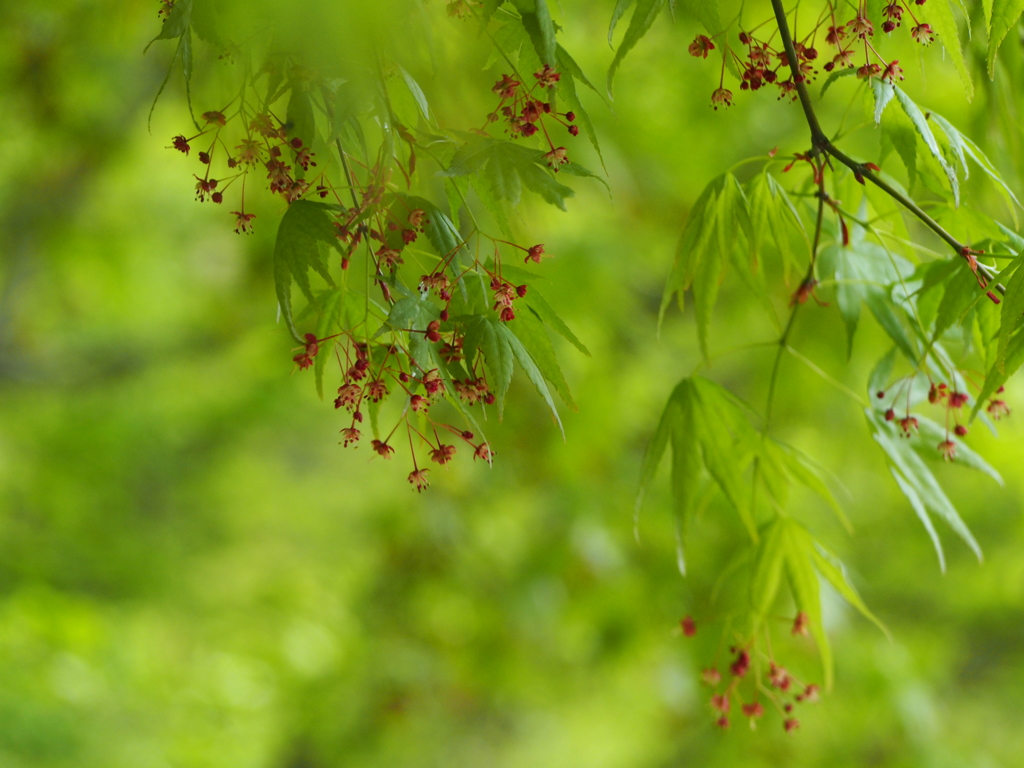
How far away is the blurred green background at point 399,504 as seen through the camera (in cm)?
223

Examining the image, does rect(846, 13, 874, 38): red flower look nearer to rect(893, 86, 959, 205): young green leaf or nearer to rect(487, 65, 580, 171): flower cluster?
rect(893, 86, 959, 205): young green leaf

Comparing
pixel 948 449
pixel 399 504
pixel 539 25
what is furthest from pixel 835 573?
pixel 399 504

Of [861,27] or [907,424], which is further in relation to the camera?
[907,424]

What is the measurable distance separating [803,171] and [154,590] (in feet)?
12.1

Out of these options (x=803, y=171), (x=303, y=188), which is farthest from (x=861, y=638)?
(x=303, y=188)

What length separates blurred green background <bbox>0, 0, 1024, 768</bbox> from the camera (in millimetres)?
2229

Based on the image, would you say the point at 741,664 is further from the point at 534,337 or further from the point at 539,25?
the point at 539,25

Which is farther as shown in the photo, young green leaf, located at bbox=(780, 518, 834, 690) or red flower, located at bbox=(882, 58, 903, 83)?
young green leaf, located at bbox=(780, 518, 834, 690)

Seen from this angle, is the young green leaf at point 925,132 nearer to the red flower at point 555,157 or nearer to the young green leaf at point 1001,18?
the young green leaf at point 1001,18

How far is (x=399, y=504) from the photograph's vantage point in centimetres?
302

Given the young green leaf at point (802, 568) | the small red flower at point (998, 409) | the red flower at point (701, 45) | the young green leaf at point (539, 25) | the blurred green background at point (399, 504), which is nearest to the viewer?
the young green leaf at point (539, 25)

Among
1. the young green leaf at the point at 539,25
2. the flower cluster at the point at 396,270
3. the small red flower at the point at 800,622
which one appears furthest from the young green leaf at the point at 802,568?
the young green leaf at the point at 539,25

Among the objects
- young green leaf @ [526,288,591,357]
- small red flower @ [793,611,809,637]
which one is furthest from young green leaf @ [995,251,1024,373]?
small red flower @ [793,611,809,637]

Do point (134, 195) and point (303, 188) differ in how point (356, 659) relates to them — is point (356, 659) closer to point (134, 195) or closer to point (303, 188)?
point (134, 195)
